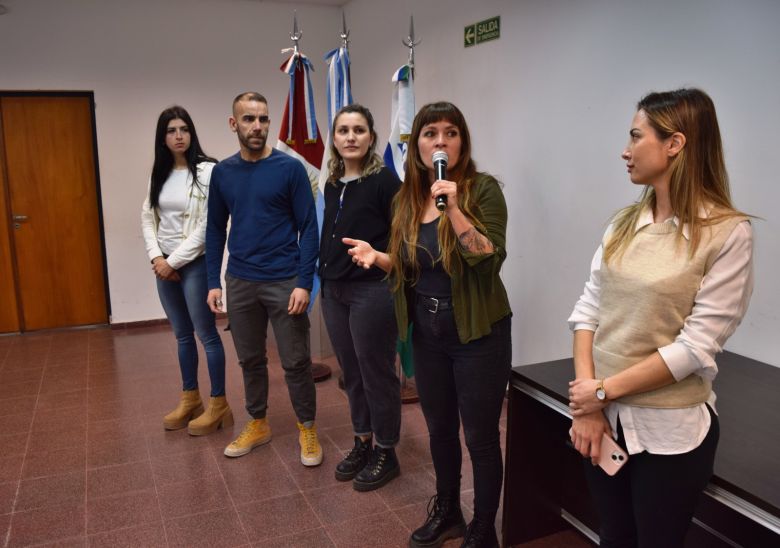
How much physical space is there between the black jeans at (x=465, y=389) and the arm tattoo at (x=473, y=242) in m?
0.25

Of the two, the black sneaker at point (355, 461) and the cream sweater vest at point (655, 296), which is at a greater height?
the cream sweater vest at point (655, 296)

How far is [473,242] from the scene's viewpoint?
5.46 feet

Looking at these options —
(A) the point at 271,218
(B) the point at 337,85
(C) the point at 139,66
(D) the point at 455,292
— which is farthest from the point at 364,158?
(C) the point at 139,66

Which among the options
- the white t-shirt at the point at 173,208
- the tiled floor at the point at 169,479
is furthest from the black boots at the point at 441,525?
the white t-shirt at the point at 173,208

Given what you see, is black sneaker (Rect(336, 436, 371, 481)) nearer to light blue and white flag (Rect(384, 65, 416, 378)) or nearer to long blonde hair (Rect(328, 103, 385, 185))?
light blue and white flag (Rect(384, 65, 416, 378))

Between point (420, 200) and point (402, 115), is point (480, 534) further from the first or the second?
point (402, 115)

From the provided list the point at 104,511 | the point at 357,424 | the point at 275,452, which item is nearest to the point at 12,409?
the point at 104,511

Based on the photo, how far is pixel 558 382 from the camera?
6.14ft

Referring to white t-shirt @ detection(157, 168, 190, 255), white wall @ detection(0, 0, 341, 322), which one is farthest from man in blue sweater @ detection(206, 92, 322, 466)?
white wall @ detection(0, 0, 341, 322)

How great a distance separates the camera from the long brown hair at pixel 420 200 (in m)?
1.79

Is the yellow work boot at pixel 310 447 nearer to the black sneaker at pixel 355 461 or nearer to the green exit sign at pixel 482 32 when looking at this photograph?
the black sneaker at pixel 355 461

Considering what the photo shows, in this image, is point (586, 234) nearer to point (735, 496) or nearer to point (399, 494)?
point (399, 494)

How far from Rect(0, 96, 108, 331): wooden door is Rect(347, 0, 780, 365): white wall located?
314cm

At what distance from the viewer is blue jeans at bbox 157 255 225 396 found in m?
2.98
